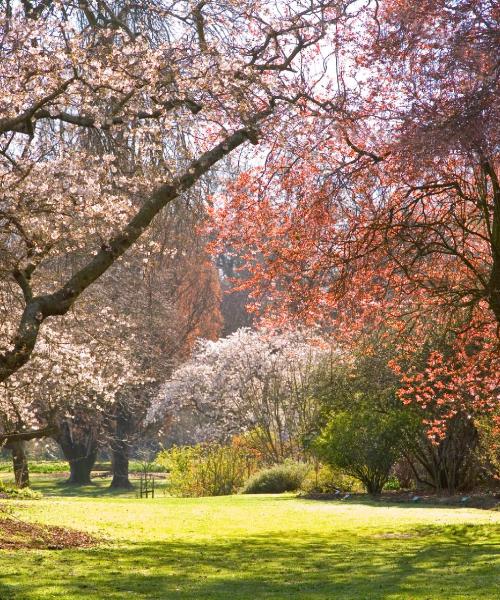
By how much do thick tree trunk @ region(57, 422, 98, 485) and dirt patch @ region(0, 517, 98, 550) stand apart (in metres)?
17.5

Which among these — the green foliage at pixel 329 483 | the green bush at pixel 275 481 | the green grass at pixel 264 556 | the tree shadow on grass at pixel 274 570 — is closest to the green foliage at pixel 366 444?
the green foliage at pixel 329 483

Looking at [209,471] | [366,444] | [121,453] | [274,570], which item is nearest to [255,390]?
[209,471]

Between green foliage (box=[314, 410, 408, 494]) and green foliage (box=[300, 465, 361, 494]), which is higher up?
green foliage (box=[314, 410, 408, 494])

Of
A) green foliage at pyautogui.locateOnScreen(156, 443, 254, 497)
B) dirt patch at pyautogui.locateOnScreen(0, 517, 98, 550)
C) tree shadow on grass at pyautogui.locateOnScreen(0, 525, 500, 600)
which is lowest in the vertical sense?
tree shadow on grass at pyautogui.locateOnScreen(0, 525, 500, 600)

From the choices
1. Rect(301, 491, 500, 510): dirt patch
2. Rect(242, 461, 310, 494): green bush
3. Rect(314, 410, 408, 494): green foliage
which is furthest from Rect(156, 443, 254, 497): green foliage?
Rect(314, 410, 408, 494): green foliage

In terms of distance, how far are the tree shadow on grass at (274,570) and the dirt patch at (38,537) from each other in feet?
1.72

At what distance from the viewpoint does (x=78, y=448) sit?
104 ft

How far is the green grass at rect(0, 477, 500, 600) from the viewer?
23.6ft

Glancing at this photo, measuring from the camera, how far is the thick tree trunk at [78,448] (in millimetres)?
29495

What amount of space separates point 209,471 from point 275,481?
215cm

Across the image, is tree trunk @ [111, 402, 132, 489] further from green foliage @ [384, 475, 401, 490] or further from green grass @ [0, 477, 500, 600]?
green grass @ [0, 477, 500, 600]

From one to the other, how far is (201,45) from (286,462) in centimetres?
1602

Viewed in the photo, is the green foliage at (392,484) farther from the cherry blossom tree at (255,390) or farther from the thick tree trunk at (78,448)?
the thick tree trunk at (78,448)

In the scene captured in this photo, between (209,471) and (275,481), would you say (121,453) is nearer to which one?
(209,471)
